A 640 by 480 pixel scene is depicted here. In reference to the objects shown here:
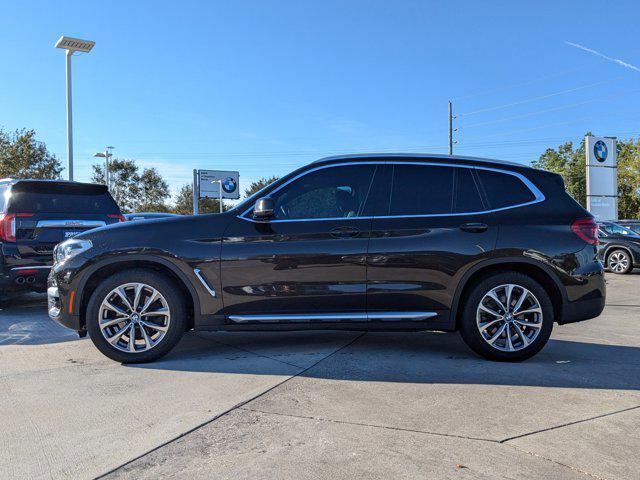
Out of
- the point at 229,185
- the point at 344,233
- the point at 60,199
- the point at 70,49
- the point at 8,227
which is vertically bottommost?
the point at 344,233

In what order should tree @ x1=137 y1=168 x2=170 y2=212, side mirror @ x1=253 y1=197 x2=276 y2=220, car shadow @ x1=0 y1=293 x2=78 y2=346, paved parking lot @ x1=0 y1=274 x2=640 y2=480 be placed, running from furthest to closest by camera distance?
tree @ x1=137 y1=168 x2=170 y2=212
car shadow @ x1=0 y1=293 x2=78 y2=346
side mirror @ x1=253 y1=197 x2=276 y2=220
paved parking lot @ x1=0 y1=274 x2=640 y2=480

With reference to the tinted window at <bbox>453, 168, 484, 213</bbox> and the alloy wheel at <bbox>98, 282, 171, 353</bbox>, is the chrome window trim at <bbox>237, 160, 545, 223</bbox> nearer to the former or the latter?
the tinted window at <bbox>453, 168, 484, 213</bbox>

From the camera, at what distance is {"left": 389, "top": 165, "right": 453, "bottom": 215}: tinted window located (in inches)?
188

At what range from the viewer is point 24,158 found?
1161 inches

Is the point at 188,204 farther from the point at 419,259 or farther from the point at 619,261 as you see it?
the point at 419,259

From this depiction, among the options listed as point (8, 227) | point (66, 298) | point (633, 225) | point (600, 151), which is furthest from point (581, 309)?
point (600, 151)

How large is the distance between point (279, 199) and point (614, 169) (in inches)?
883

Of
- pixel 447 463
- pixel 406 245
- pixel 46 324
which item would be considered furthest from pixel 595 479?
pixel 46 324

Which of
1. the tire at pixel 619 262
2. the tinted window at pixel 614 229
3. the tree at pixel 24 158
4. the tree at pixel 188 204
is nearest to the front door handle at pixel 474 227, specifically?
the tire at pixel 619 262

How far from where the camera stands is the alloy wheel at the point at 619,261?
14156 millimetres

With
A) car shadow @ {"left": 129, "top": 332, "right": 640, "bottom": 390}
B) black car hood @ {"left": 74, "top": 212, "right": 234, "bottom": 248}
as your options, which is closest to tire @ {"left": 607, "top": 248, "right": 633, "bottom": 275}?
car shadow @ {"left": 129, "top": 332, "right": 640, "bottom": 390}

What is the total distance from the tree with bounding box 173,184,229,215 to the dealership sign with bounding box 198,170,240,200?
1560 centimetres

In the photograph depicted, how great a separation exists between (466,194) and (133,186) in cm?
4913

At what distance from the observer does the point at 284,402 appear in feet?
12.0
